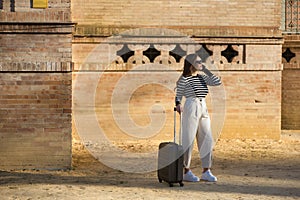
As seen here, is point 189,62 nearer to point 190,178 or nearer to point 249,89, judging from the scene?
point 190,178

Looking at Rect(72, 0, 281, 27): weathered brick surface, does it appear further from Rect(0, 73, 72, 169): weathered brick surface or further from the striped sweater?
the striped sweater

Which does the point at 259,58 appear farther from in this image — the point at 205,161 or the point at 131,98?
the point at 205,161

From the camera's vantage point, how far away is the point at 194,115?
8172 mm

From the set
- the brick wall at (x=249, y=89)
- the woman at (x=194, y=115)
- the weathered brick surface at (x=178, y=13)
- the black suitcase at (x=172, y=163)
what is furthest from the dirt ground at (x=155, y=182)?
the weathered brick surface at (x=178, y=13)

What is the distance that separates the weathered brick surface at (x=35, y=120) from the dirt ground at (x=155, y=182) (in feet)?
0.83

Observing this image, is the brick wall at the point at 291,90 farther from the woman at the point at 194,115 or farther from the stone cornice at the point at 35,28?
the stone cornice at the point at 35,28

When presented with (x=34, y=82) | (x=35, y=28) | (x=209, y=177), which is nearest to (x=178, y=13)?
→ (x=35, y=28)

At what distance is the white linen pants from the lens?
26.8 feet

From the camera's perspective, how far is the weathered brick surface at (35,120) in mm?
9141

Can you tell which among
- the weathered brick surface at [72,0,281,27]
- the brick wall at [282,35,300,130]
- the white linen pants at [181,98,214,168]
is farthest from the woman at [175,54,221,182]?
the brick wall at [282,35,300,130]

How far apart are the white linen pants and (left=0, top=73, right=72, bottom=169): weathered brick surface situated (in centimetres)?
204

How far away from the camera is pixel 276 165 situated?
10195 mm

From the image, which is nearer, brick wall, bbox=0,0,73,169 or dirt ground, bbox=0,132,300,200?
dirt ground, bbox=0,132,300,200

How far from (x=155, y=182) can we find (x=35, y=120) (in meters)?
2.25
